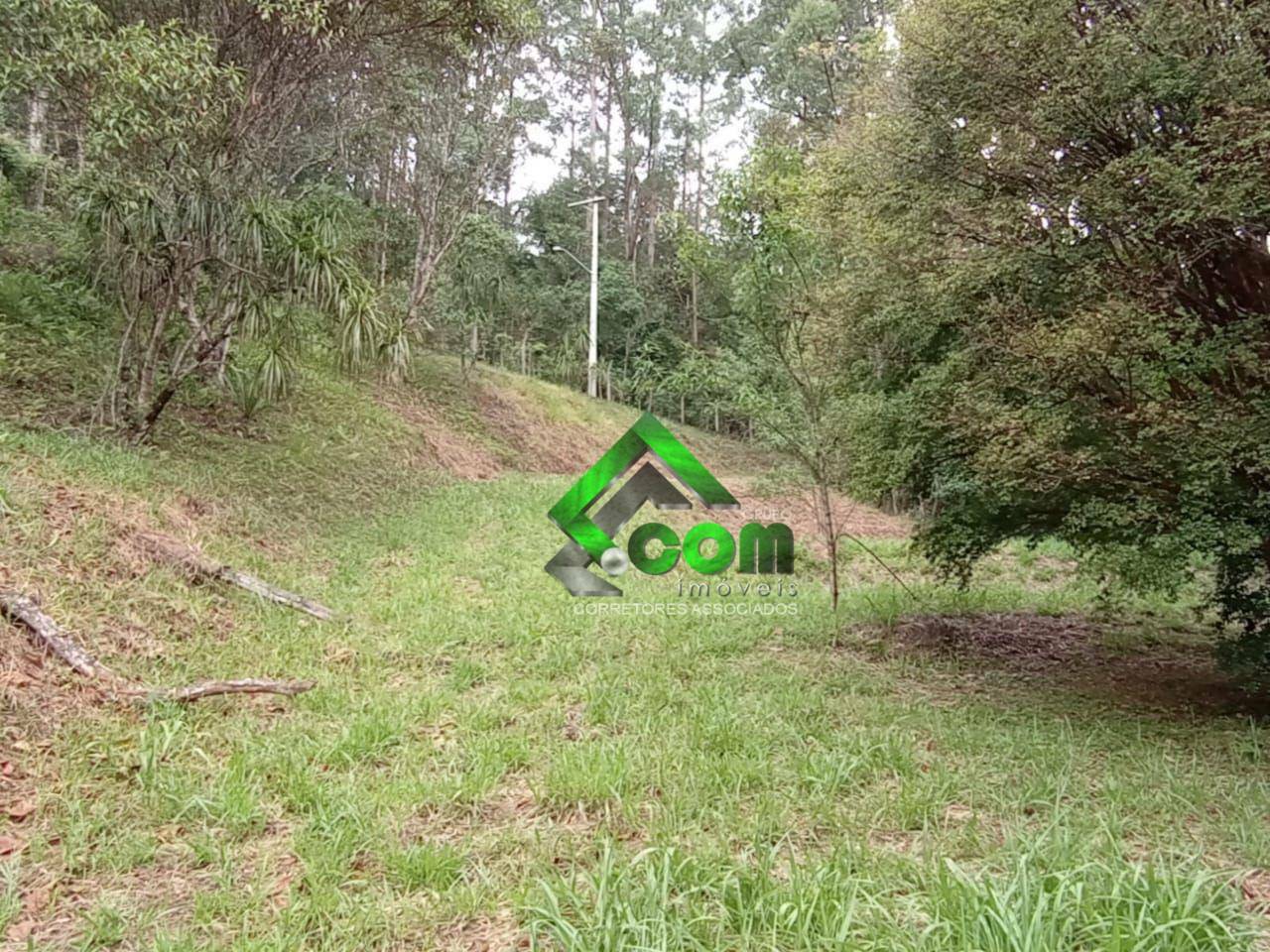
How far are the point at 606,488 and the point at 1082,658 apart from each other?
193 inches

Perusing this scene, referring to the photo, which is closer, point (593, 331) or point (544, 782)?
point (544, 782)

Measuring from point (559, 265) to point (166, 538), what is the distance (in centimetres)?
1708

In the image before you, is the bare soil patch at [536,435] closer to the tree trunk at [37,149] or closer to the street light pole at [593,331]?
the street light pole at [593,331]

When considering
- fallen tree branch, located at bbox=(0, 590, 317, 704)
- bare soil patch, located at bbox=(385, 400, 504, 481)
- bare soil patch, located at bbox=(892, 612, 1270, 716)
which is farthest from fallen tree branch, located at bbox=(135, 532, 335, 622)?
bare soil patch, located at bbox=(385, 400, 504, 481)

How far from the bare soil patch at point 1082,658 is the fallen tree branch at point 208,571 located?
4.20 meters

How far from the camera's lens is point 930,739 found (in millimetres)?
3229

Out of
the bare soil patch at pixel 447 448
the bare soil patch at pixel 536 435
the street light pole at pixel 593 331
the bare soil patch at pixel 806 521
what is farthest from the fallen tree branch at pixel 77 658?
the street light pole at pixel 593 331

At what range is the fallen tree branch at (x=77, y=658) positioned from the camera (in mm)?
3164

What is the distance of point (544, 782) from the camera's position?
8.96ft

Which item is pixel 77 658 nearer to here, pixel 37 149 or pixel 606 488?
pixel 606 488

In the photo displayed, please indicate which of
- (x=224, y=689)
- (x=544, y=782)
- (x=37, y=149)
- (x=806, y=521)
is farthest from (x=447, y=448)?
(x=544, y=782)

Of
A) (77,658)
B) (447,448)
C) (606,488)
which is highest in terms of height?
(447,448)

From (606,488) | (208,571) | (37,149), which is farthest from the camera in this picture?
(37,149)

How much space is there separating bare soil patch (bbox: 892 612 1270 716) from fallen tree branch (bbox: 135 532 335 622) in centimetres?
420
